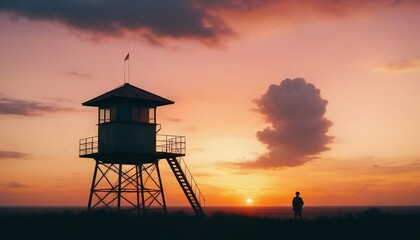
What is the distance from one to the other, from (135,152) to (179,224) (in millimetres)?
9026

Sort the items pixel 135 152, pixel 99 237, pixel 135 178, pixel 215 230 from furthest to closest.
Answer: pixel 135 178 → pixel 135 152 → pixel 215 230 → pixel 99 237

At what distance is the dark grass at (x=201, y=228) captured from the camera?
37.5 metres

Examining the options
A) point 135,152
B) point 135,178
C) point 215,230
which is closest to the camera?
point 215,230

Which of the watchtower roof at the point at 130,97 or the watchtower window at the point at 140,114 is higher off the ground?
the watchtower roof at the point at 130,97

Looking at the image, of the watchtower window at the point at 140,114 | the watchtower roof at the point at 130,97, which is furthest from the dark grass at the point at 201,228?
the watchtower roof at the point at 130,97

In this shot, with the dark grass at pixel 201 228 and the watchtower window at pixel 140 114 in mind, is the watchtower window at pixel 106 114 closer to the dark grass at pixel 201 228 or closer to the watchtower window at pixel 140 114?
the watchtower window at pixel 140 114

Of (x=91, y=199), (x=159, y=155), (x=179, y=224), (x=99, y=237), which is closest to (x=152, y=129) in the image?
(x=159, y=155)

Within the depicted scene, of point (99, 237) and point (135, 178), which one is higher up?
point (135, 178)

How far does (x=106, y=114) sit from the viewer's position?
1946 inches

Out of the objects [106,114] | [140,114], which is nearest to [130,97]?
[140,114]

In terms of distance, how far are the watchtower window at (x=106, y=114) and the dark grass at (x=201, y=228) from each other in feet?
27.3

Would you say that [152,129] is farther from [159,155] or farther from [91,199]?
[91,199]

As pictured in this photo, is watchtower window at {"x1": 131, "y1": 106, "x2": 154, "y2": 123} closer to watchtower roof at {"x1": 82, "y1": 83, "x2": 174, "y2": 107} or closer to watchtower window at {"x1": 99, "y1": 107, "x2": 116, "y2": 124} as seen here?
watchtower roof at {"x1": 82, "y1": 83, "x2": 174, "y2": 107}

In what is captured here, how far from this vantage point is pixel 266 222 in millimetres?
41656
